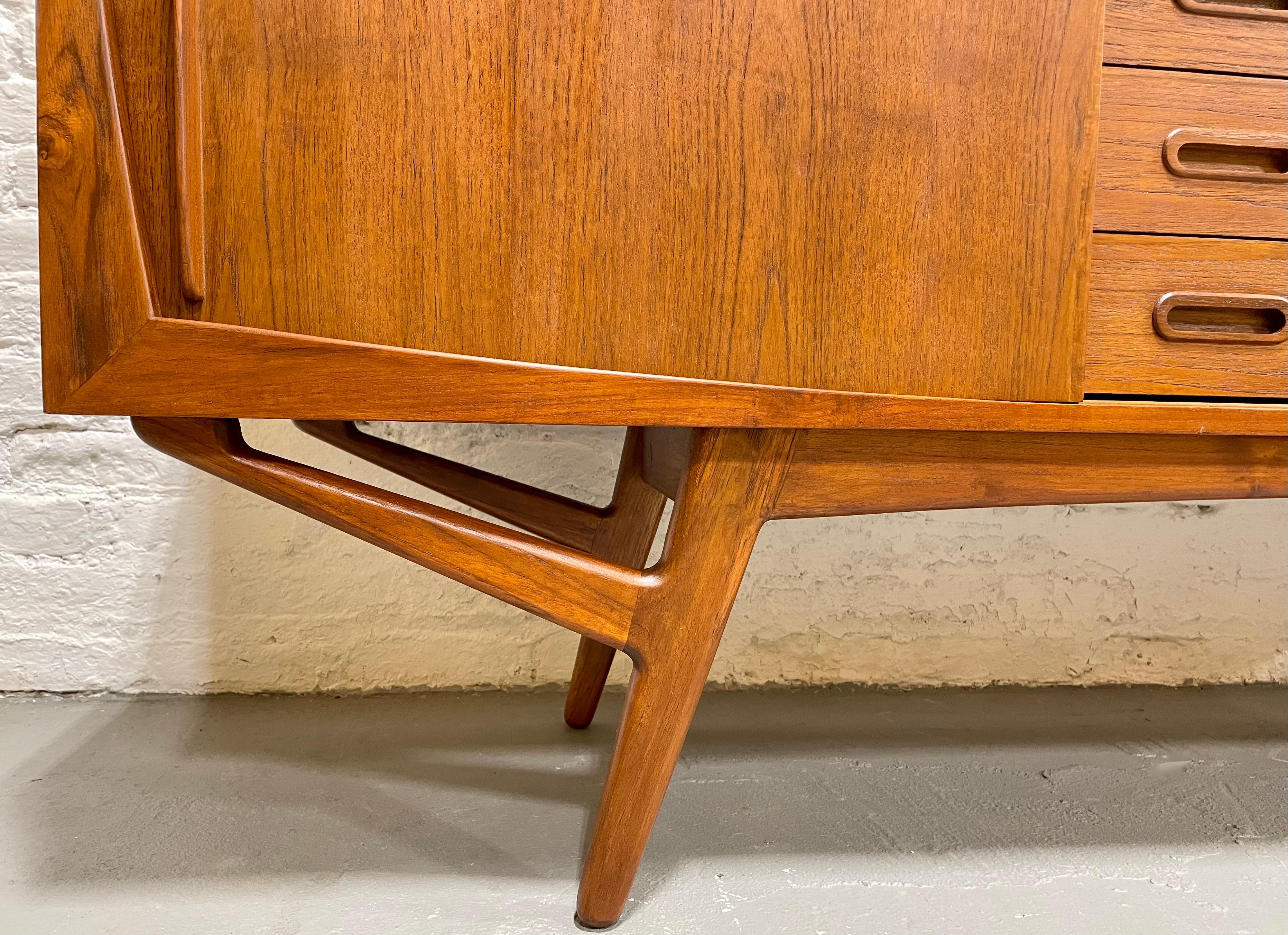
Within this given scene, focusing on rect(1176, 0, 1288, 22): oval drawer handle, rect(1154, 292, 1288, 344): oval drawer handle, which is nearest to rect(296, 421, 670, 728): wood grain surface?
rect(1154, 292, 1288, 344): oval drawer handle

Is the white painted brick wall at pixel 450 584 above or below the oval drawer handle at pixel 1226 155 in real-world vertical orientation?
below

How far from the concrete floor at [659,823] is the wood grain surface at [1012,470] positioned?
1.05 feet

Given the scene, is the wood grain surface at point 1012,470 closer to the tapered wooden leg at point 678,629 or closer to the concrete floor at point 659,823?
the tapered wooden leg at point 678,629

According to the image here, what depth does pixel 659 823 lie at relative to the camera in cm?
86

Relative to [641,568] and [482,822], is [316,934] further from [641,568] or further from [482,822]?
[641,568]

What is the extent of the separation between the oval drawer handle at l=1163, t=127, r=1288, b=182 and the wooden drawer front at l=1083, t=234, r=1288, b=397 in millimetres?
Answer: 47

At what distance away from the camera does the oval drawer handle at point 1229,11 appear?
0.67 metres

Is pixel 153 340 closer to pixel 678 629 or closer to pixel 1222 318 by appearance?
pixel 678 629

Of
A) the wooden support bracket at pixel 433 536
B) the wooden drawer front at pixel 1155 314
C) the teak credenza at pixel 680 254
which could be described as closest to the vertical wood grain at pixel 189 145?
the teak credenza at pixel 680 254

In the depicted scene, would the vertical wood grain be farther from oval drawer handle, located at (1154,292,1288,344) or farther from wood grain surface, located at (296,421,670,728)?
oval drawer handle, located at (1154,292,1288,344)

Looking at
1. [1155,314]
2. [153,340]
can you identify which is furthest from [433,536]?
[1155,314]

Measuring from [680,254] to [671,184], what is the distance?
45mm

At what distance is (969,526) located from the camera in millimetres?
1340

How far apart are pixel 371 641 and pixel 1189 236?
3.35 feet
